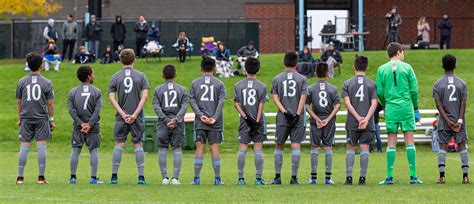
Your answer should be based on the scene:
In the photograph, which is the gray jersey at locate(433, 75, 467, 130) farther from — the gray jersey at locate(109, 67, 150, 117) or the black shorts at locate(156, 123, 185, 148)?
the gray jersey at locate(109, 67, 150, 117)

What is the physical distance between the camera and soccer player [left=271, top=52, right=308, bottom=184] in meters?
18.1

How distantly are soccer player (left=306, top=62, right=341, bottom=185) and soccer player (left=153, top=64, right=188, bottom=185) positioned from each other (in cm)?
203

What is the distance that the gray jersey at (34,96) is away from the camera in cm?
1797

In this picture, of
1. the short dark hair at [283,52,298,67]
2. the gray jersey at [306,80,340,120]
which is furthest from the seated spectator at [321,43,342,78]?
the short dark hair at [283,52,298,67]

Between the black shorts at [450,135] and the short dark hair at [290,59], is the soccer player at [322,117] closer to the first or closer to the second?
the short dark hair at [290,59]

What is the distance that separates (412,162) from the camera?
17.6 m

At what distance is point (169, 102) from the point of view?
1802 cm

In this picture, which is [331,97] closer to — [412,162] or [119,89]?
[412,162]

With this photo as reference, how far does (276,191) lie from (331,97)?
275 cm

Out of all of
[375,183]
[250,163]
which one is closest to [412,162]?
[375,183]

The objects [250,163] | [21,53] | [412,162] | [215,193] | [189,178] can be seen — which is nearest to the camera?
[215,193]

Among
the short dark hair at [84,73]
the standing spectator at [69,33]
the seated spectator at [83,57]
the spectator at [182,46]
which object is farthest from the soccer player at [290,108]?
the standing spectator at [69,33]

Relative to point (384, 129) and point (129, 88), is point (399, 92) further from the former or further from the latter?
point (384, 129)

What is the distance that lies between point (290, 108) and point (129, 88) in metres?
2.52
